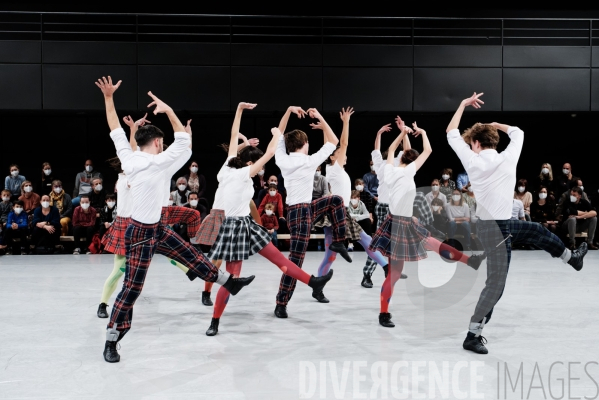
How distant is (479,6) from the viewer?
12.6m

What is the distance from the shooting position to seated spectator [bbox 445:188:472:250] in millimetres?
10375

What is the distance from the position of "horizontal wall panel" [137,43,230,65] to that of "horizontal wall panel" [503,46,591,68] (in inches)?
209

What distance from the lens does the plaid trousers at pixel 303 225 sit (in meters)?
5.09

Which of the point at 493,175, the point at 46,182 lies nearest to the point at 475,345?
the point at 493,175

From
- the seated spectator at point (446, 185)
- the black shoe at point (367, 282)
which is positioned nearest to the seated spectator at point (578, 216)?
the seated spectator at point (446, 185)

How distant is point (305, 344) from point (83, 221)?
6.71 meters

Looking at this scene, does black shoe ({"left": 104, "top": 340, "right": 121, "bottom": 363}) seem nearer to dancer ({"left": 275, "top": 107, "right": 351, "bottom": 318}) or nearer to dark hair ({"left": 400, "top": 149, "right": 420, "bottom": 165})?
dancer ({"left": 275, "top": 107, "right": 351, "bottom": 318})

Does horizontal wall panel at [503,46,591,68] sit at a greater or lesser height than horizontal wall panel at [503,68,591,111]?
greater

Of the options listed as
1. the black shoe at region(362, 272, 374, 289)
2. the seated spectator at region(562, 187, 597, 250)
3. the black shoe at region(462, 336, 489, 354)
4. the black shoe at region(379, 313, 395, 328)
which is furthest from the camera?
the seated spectator at region(562, 187, 597, 250)

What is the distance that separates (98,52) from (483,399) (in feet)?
32.1

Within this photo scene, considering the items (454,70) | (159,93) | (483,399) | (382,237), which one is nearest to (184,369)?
(483,399)

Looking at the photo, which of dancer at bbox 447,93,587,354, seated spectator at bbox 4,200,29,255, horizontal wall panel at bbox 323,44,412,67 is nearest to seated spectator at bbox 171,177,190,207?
seated spectator at bbox 4,200,29,255

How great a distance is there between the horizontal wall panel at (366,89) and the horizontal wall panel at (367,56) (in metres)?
0.16

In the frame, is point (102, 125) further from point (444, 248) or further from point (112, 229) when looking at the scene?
point (444, 248)
